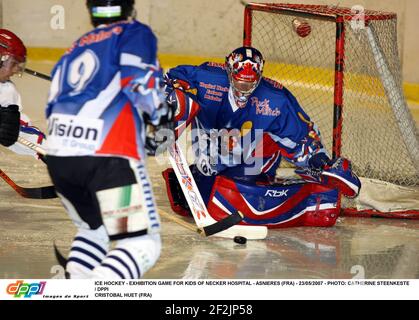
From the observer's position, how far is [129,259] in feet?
9.70

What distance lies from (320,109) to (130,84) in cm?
463

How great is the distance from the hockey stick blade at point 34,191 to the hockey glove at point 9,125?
40 centimetres

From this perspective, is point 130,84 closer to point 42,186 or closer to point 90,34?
point 90,34

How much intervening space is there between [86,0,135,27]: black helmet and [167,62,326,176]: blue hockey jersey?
1.75m

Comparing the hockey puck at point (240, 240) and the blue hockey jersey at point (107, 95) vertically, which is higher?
the blue hockey jersey at point (107, 95)

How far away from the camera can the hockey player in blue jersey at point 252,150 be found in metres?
4.81

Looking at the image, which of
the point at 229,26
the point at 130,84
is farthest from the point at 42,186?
the point at 229,26

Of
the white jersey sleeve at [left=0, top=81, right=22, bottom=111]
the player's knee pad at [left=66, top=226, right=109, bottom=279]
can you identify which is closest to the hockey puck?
the white jersey sleeve at [left=0, top=81, right=22, bottom=111]

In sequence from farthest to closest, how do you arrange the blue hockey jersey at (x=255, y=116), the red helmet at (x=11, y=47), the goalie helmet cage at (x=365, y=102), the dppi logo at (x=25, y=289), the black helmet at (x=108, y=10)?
the goalie helmet cage at (x=365, y=102)
the blue hockey jersey at (x=255, y=116)
the red helmet at (x=11, y=47)
the dppi logo at (x=25, y=289)
the black helmet at (x=108, y=10)

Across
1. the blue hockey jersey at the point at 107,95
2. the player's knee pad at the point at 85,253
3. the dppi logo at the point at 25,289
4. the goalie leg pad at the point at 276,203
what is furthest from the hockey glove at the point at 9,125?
the blue hockey jersey at the point at 107,95

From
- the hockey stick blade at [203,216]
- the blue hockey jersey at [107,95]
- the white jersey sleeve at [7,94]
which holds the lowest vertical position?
the hockey stick blade at [203,216]

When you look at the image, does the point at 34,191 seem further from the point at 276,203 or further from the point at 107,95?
the point at 107,95

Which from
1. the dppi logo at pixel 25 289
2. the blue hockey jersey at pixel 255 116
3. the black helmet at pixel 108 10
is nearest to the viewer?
the black helmet at pixel 108 10

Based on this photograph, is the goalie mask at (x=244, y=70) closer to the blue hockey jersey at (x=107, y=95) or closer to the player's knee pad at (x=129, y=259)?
the blue hockey jersey at (x=107, y=95)
